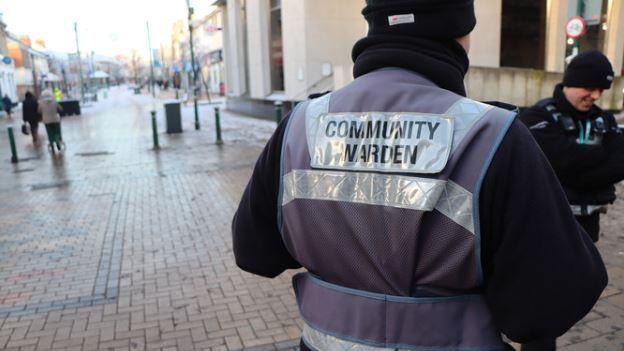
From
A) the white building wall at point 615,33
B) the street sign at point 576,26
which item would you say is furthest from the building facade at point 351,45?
the street sign at point 576,26

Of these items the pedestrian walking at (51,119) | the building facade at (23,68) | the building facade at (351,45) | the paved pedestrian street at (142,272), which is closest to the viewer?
the paved pedestrian street at (142,272)

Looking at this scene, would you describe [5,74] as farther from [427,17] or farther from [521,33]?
[427,17]

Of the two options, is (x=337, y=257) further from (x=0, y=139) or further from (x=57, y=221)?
(x=0, y=139)

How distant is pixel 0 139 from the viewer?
19.5 m

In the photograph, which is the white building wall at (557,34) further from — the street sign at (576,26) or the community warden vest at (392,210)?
the community warden vest at (392,210)

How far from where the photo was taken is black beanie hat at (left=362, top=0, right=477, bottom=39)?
58.7 inches

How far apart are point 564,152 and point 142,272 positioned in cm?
410

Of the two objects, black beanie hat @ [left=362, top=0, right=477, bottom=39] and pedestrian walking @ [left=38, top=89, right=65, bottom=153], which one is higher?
black beanie hat @ [left=362, top=0, right=477, bottom=39]

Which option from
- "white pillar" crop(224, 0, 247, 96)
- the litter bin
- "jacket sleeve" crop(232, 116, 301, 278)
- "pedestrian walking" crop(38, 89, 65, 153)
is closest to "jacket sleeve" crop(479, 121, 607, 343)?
"jacket sleeve" crop(232, 116, 301, 278)

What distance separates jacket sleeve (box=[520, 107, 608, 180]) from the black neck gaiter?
193 cm

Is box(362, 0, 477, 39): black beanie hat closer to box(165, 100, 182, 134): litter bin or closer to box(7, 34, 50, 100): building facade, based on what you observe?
box(165, 100, 182, 134): litter bin

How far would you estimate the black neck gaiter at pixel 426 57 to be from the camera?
1523 millimetres

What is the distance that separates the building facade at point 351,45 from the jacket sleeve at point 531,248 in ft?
43.4

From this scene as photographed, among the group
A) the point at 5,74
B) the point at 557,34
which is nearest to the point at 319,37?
the point at 557,34
